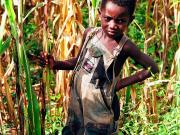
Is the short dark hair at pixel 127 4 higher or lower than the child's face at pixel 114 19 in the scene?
higher

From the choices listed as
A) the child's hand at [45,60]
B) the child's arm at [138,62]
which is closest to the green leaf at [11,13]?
the child's hand at [45,60]

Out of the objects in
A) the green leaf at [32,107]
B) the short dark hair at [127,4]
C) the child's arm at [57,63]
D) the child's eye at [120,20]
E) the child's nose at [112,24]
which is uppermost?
the short dark hair at [127,4]

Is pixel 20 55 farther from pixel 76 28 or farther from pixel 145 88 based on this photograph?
pixel 145 88

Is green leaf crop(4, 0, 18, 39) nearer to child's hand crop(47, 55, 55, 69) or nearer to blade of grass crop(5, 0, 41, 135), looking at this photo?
blade of grass crop(5, 0, 41, 135)

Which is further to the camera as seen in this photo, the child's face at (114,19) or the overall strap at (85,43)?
the overall strap at (85,43)

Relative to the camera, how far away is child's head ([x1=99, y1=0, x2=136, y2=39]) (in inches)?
66.9

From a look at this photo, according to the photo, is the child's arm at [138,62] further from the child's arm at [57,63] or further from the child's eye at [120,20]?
the child's arm at [57,63]

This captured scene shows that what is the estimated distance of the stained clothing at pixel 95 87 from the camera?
5.79ft

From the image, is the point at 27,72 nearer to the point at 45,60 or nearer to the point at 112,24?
the point at 45,60

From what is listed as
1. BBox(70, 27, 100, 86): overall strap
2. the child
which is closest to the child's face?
the child

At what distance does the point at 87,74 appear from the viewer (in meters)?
1.79

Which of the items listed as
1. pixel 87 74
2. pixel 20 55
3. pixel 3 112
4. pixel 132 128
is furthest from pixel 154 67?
pixel 3 112

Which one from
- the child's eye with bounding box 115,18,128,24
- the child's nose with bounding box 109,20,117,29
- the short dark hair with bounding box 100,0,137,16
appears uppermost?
the short dark hair with bounding box 100,0,137,16

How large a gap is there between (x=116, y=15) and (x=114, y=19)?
19mm
